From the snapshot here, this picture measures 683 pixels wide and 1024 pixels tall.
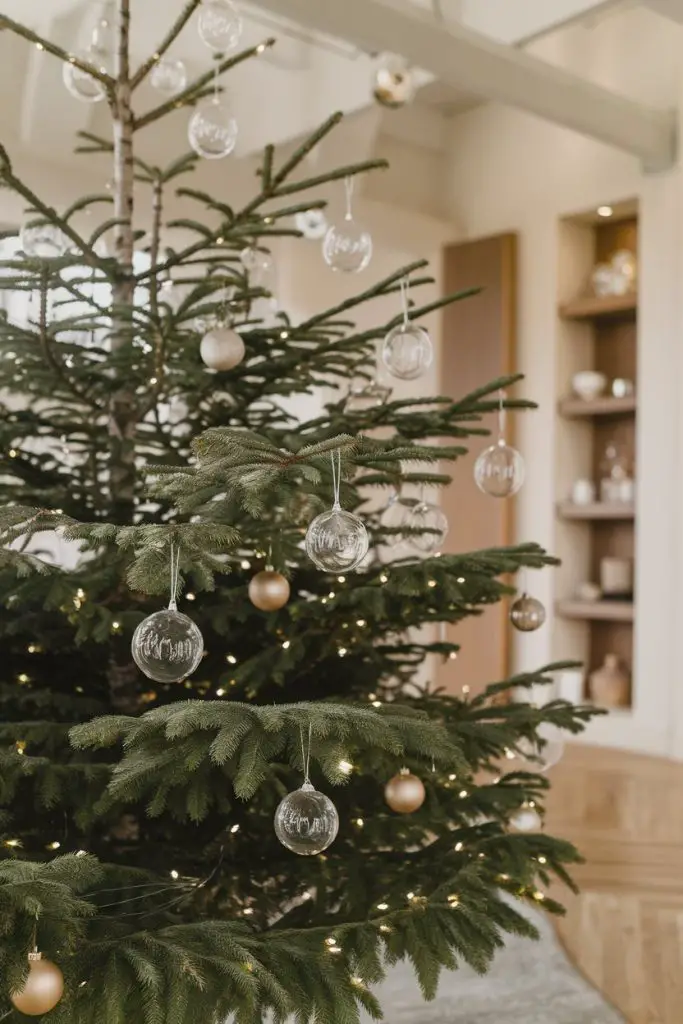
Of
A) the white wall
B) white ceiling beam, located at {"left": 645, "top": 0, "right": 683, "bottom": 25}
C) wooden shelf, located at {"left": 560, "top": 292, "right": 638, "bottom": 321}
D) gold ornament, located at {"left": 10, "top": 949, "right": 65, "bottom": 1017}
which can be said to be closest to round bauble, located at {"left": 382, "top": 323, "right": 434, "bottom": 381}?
gold ornament, located at {"left": 10, "top": 949, "right": 65, "bottom": 1017}

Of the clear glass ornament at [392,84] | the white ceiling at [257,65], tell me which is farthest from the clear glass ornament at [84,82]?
the clear glass ornament at [392,84]

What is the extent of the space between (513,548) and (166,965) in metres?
0.81

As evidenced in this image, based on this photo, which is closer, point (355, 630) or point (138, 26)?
point (355, 630)

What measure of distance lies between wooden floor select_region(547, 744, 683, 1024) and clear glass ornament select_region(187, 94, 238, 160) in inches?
73.1

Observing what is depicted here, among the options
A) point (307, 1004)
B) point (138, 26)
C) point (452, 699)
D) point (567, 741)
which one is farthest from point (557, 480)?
point (307, 1004)

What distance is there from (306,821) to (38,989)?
13.4 inches

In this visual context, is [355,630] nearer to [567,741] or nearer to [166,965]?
[166,965]

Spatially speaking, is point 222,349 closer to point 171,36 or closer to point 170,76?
point 171,36

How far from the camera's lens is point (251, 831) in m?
1.74

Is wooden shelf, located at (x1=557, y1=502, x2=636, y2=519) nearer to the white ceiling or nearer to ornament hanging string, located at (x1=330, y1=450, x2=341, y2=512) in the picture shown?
the white ceiling

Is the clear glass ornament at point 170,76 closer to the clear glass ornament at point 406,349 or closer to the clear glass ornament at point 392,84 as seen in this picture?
the clear glass ornament at point 406,349

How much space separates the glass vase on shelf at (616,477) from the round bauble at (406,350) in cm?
377

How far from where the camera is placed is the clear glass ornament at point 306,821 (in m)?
1.24

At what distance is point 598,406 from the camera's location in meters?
5.46
